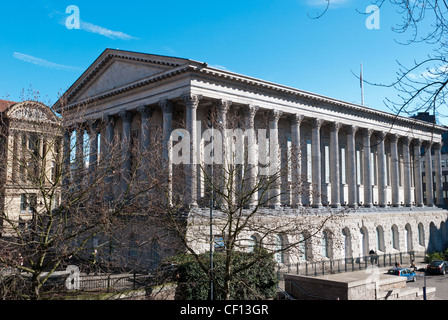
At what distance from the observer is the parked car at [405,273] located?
116ft

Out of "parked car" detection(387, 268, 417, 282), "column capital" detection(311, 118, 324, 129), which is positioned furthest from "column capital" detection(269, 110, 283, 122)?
"parked car" detection(387, 268, 417, 282)

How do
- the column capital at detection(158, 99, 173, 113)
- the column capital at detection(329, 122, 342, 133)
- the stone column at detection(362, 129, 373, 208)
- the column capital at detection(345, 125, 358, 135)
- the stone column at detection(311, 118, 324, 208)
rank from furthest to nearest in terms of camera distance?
the stone column at detection(362, 129, 373, 208)
the column capital at detection(345, 125, 358, 135)
the column capital at detection(329, 122, 342, 133)
the stone column at detection(311, 118, 324, 208)
the column capital at detection(158, 99, 173, 113)

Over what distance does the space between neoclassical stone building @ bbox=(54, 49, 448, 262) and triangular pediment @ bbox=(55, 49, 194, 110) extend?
10 cm

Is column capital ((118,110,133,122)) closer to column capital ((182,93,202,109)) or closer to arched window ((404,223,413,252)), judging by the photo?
column capital ((182,93,202,109))

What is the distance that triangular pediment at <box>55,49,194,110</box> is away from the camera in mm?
36781

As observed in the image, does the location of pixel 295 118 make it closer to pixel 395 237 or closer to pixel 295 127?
pixel 295 127

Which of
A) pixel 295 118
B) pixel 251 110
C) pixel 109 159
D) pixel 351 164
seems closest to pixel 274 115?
pixel 251 110

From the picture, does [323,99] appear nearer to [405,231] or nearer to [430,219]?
[405,231]

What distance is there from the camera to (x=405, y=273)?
117 feet

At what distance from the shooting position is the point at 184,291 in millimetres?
22906

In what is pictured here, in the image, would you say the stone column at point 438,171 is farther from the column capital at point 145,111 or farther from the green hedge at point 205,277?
the green hedge at point 205,277

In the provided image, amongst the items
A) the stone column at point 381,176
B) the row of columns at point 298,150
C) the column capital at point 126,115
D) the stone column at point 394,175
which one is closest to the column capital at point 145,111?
the row of columns at point 298,150

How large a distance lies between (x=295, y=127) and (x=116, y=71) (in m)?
18.7
